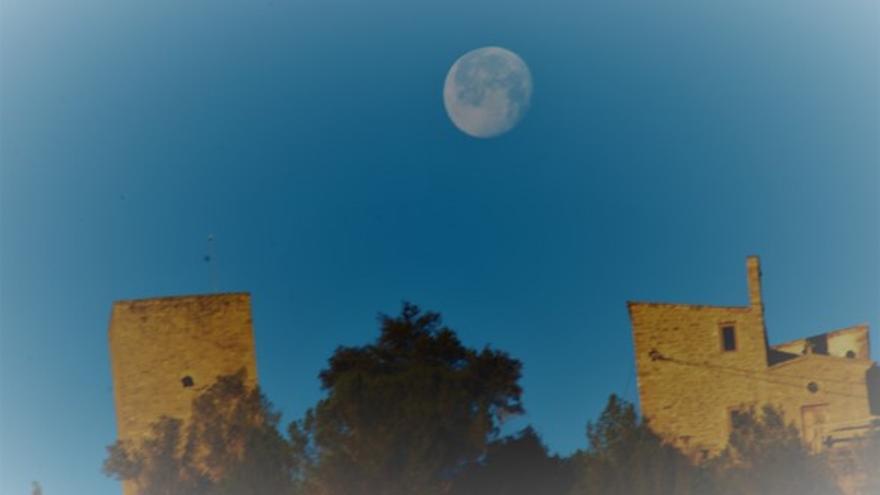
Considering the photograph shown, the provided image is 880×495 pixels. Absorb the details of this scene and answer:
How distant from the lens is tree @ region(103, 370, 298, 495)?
17.4 meters

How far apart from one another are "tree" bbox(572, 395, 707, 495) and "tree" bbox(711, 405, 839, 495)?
56cm

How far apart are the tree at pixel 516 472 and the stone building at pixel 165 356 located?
14.1 feet

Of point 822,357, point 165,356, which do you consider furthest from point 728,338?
point 165,356

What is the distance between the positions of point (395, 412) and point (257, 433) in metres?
2.38

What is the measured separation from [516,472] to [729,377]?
422 centimetres

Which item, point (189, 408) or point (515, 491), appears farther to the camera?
point (189, 408)

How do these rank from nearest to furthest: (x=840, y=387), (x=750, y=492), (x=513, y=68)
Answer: (x=750, y=492) → (x=840, y=387) → (x=513, y=68)

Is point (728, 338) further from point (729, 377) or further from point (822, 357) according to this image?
point (822, 357)

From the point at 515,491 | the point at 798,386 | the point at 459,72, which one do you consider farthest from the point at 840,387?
the point at 459,72

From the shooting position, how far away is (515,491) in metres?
17.5

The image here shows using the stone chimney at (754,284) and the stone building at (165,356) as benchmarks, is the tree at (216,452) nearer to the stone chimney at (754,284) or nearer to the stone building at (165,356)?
the stone building at (165,356)

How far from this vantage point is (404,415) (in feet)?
56.9

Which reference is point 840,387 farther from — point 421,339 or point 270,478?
point 270,478

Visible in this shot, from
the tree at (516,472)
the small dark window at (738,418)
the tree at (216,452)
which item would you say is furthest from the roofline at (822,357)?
the tree at (216,452)
